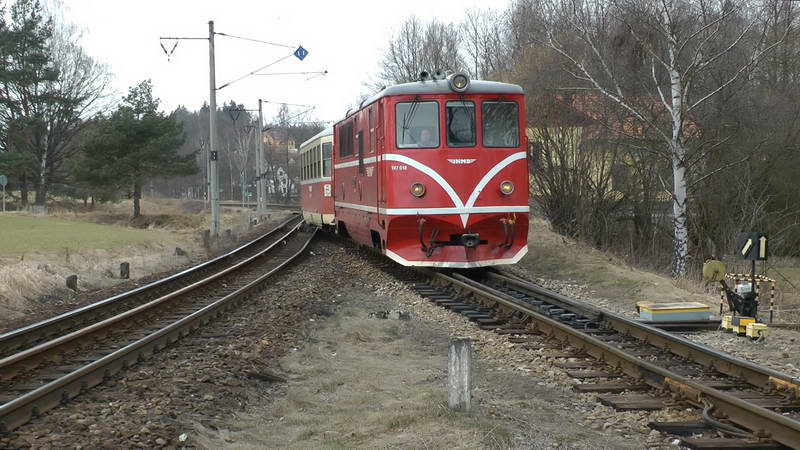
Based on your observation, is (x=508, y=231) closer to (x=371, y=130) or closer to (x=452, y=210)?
(x=452, y=210)

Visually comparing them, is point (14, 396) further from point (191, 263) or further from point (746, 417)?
point (191, 263)

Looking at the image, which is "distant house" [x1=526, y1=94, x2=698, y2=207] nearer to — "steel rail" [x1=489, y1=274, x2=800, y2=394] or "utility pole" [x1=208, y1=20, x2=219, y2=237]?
"utility pole" [x1=208, y1=20, x2=219, y2=237]

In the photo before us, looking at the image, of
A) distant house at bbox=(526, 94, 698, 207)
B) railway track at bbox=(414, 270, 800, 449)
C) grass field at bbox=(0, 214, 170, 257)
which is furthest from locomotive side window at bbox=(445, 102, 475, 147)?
grass field at bbox=(0, 214, 170, 257)

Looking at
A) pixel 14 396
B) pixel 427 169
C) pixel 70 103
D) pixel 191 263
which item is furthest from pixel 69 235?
pixel 70 103

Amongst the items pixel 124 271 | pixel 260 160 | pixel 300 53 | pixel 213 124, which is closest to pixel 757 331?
pixel 124 271

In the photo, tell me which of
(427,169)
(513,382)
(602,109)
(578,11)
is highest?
(578,11)

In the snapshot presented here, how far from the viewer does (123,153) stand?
44.3 meters

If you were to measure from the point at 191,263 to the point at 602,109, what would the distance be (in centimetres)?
1308

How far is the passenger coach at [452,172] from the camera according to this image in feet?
40.8

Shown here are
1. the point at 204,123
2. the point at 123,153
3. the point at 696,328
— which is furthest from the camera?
the point at 204,123

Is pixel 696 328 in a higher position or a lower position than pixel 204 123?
lower

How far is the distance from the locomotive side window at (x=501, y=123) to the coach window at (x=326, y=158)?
8120mm

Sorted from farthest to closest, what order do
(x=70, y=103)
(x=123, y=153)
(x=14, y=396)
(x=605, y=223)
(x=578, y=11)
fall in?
(x=70, y=103), (x=123, y=153), (x=605, y=223), (x=578, y=11), (x=14, y=396)

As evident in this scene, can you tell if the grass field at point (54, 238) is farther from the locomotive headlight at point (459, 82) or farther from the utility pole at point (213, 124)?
the locomotive headlight at point (459, 82)
